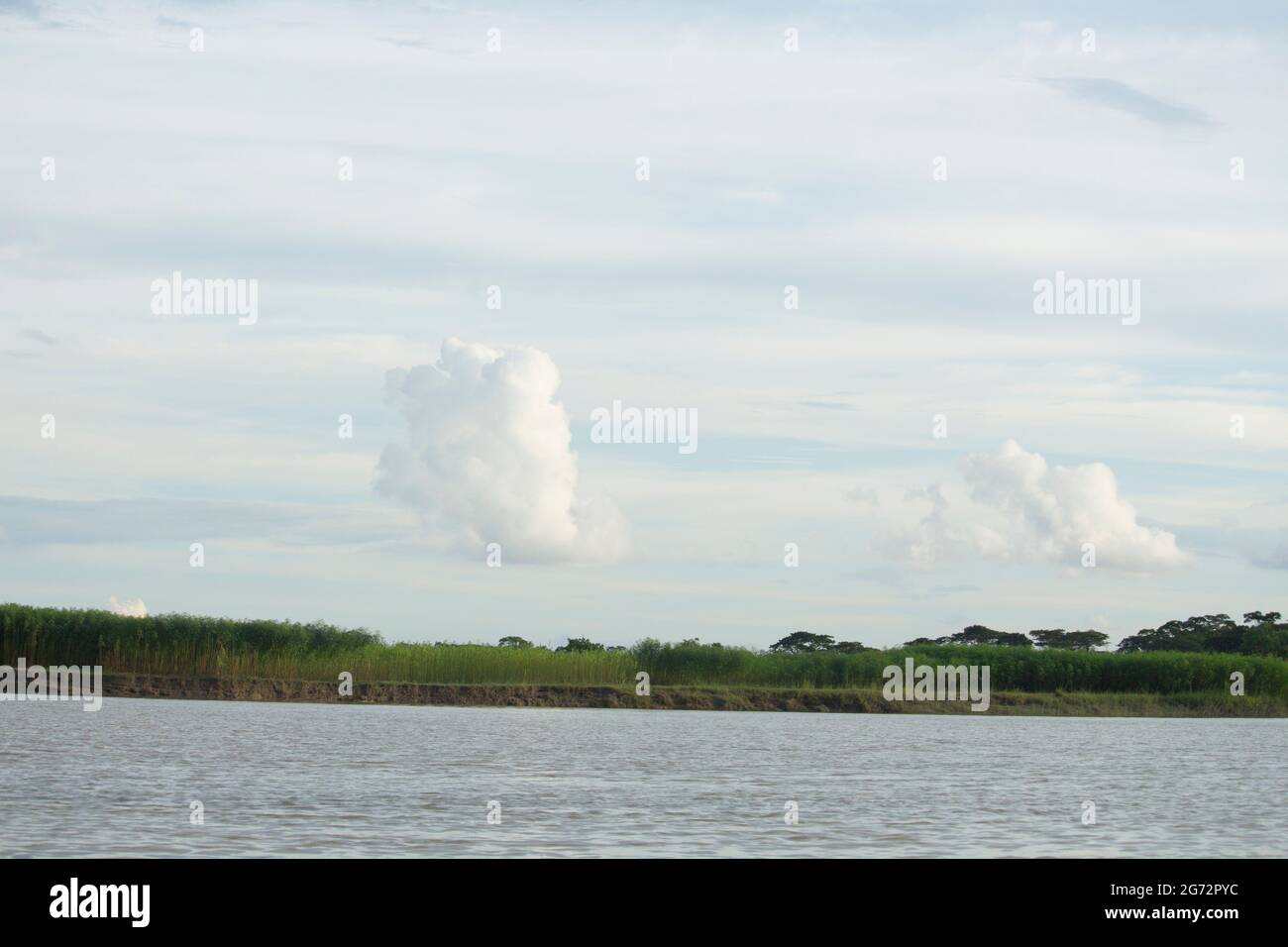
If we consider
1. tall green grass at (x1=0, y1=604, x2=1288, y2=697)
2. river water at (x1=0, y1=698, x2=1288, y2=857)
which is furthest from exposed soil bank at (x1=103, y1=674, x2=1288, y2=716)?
river water at (x1=0, y1=698, x2=1288, y2=857)

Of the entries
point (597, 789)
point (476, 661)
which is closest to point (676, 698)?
point (476, 661)

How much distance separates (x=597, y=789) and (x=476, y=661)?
32.5 metres

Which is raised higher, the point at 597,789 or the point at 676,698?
the point at 597,789

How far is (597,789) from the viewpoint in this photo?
27.6 meters

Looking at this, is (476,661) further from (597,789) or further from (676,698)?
(597,789)

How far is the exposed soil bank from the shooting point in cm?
5756

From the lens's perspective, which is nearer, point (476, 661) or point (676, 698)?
point (476, 661)

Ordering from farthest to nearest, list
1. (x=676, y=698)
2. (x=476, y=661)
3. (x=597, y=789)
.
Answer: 1. (x=676, y=698)
2. (x=476, y=661)
3. (x=597, y=789)

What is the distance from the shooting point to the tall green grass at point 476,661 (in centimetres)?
5747

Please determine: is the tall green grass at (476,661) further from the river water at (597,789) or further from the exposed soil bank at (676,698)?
the river water at (597,789)

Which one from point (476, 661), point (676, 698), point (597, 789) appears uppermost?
point (476, 661)

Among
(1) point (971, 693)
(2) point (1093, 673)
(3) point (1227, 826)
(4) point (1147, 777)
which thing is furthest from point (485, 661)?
(3) point (1227, 826)
